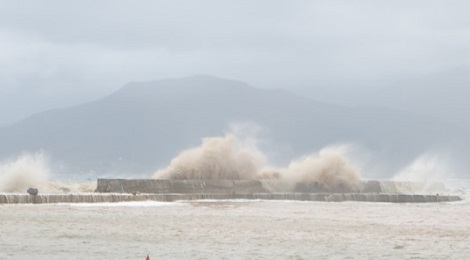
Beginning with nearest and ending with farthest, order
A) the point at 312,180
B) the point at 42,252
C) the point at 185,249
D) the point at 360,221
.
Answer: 1. the point at 42,252
2. the point at 185,249
3. the point at 360,221
4. the point at 312,180

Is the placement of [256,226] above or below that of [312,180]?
below

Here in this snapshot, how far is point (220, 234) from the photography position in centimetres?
2097

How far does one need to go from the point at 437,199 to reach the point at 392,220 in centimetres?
2089

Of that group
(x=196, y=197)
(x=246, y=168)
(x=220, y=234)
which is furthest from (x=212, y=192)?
(x=220, y=234)

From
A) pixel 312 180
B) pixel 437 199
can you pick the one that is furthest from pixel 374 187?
pixel 437 199

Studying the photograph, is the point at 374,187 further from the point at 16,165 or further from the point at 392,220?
the point at 392,220

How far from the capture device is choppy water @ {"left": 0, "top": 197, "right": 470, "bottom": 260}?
1655cm

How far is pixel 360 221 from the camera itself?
90.7 feet

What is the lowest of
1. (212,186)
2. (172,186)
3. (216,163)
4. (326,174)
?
(172,186)

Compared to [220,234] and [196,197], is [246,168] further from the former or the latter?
[220,234]

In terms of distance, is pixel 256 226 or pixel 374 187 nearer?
pixel 256 226

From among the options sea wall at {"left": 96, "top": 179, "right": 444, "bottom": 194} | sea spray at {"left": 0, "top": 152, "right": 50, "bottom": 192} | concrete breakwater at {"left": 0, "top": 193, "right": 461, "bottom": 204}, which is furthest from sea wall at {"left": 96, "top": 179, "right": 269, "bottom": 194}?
sea spray at {"left": 0, "top": 152, "right": 50, "bottom": 192}

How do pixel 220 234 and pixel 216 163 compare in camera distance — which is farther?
pixel 216 163

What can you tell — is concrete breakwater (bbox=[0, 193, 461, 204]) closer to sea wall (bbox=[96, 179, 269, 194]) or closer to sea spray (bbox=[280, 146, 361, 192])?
sea wall (bbox=[96, 179, 269, 194])
